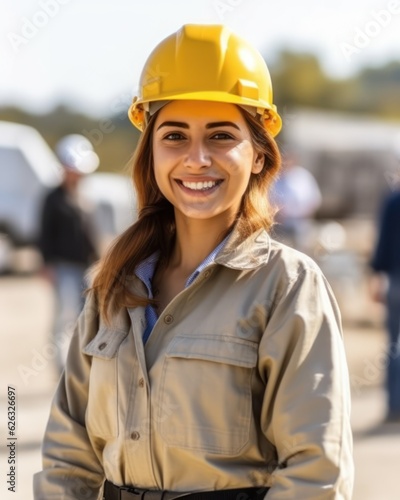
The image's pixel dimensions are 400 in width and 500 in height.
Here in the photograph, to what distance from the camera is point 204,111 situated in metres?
2.70

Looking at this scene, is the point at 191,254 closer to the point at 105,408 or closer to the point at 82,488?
the point at 105,408

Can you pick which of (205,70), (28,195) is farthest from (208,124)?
(28,195)

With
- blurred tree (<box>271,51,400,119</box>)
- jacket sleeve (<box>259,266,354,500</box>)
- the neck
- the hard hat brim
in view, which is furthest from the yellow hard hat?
blurred tree (<box>271,51,400,119</box>)

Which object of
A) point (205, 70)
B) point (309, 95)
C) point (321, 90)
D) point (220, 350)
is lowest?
point (220, 350)

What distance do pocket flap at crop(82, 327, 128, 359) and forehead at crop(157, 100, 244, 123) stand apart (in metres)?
0.56

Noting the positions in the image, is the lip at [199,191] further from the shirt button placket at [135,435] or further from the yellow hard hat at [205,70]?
the shirt button placket at [135,435]

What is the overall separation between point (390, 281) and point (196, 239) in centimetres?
581

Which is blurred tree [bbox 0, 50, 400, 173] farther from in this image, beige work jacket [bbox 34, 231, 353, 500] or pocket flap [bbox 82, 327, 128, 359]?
beige work jacket [bbox 34, 231, 353, 500]

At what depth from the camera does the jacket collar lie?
8.61 ft

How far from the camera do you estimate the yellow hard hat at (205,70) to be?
2691 mm

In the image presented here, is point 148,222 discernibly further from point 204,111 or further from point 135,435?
point 135,435

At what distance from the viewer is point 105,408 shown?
2697mm

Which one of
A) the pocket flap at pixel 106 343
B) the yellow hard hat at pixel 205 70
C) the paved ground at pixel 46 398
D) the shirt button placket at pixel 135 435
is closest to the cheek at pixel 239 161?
the yellow hard hat at pixel 205 70

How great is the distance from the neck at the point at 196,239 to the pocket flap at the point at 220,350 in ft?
1.02
